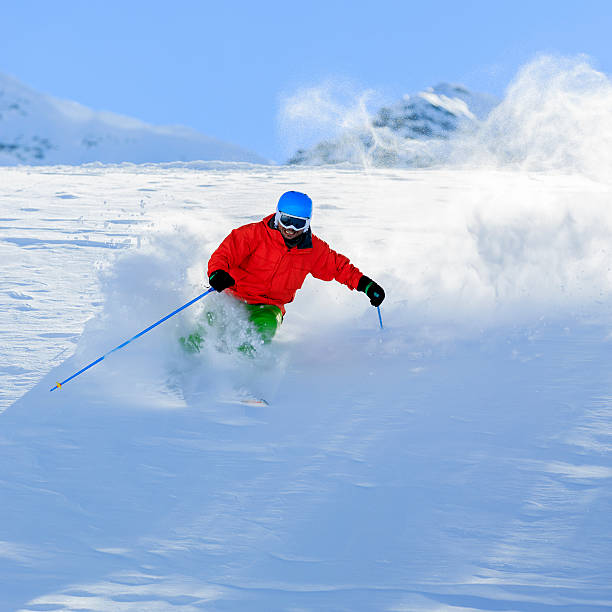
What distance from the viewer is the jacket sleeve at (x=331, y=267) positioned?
15.0ft

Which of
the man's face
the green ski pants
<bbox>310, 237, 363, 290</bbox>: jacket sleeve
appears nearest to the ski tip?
the green ski pants

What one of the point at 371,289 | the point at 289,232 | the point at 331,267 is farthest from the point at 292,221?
the point at 371,289

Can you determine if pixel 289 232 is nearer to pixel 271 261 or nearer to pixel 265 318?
pixel 271 261

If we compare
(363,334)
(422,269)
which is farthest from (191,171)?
(363,334)

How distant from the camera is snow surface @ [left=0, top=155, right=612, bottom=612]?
2.01 meters

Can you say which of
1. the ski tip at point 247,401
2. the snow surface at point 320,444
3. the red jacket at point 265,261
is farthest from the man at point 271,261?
the ski tip at point 247,401

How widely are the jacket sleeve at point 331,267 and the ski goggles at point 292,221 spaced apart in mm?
362

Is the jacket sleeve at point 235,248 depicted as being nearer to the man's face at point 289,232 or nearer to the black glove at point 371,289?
the man's face at point 289,232

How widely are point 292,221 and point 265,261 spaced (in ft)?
1.13

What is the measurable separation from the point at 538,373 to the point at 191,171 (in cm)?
1844

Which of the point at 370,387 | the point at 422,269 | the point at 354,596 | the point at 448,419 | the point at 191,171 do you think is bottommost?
the point at 354,596

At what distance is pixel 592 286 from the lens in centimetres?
610

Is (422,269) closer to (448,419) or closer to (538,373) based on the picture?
(538,373)

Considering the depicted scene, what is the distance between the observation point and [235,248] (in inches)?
170
